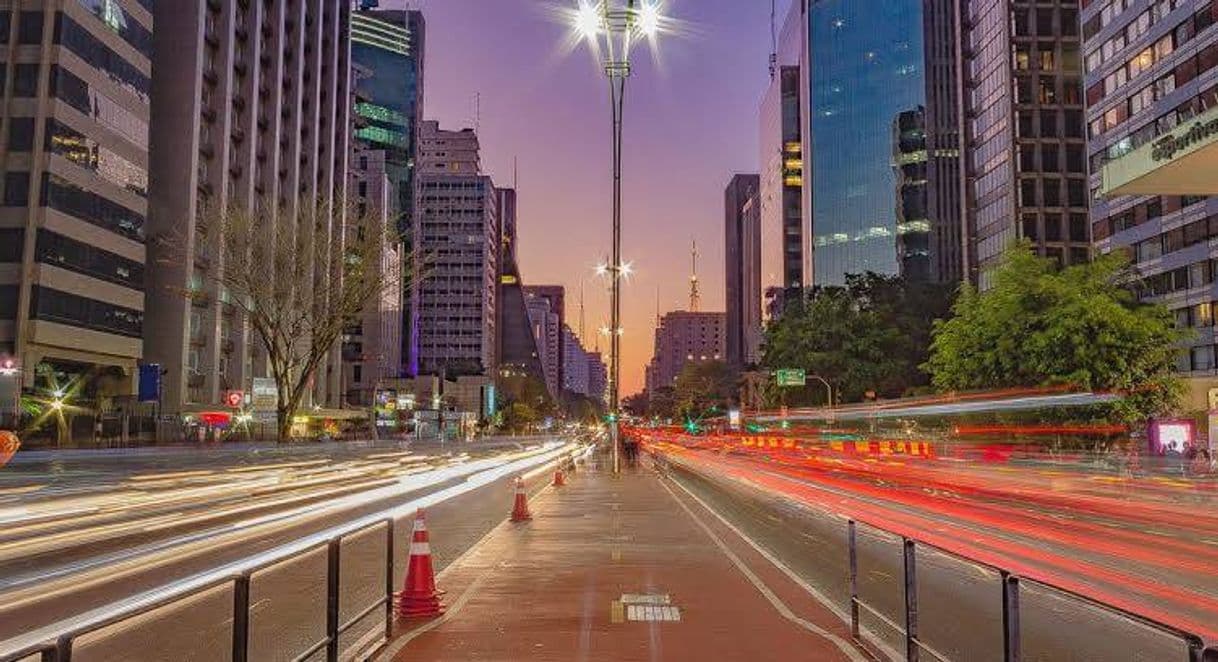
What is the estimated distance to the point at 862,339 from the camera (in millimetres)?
75562

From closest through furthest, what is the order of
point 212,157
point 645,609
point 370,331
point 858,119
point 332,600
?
1. point 332,600
2. point 645,609
3. point 212,157
4. point 370,331
5. point 858,119

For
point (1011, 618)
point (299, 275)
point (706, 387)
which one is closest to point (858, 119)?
point (706, 387)

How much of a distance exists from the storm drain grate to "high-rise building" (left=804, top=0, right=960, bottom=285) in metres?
131

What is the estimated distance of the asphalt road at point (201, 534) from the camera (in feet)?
28.4

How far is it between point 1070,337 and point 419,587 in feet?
113

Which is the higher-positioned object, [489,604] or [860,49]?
[860,49]

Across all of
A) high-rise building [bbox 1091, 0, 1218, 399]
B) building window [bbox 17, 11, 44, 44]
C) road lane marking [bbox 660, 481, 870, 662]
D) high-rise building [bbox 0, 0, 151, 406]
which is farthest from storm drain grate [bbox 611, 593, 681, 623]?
building window [bbox 17, 11, 44, 44]

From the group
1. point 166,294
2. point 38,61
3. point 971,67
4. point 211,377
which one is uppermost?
point 971,67

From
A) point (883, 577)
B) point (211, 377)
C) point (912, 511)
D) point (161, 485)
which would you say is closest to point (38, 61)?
point (211, 377)

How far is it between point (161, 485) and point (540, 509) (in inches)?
381

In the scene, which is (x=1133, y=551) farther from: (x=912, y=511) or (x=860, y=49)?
(x=860, y=49)

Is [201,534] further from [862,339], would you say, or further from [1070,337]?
[862,339]

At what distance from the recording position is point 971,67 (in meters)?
96.4

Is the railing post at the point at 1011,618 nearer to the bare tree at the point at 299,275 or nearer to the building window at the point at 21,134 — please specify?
the bare tree at the point at 299,275
